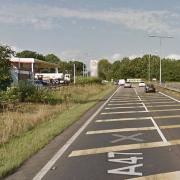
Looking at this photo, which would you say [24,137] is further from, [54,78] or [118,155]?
[54,78]

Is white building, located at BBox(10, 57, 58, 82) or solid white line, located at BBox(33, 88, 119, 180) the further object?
white building, located at BBox(10, 57, 58, 82)

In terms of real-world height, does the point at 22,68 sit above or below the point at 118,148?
above

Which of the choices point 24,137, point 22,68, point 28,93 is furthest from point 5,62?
point 22,68

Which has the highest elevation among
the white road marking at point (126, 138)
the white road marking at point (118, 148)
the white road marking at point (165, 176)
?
the white road marking at point (165, 176)

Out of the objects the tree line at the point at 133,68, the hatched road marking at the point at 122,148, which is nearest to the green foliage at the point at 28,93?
the hatched road marking at the point at 122,148

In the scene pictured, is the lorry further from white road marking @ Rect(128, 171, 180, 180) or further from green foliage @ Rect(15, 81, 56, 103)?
white road marking @ Rect(128, 171, 180, 180)

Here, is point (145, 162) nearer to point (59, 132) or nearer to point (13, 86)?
point (59, 132)

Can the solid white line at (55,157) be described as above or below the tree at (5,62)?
below

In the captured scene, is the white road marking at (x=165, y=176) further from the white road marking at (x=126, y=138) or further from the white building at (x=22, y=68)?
the white building at (x=22, y=68)

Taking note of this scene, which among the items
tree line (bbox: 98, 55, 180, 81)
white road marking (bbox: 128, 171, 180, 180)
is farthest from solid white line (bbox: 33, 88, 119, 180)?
tree line (bbox: 98, 55, 180, 81)

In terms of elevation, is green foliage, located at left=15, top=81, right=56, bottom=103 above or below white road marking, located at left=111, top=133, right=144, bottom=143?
above

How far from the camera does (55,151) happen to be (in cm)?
1347

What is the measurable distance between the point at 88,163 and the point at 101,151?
1.88 m

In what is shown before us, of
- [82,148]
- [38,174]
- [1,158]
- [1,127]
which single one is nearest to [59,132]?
[1,127]
